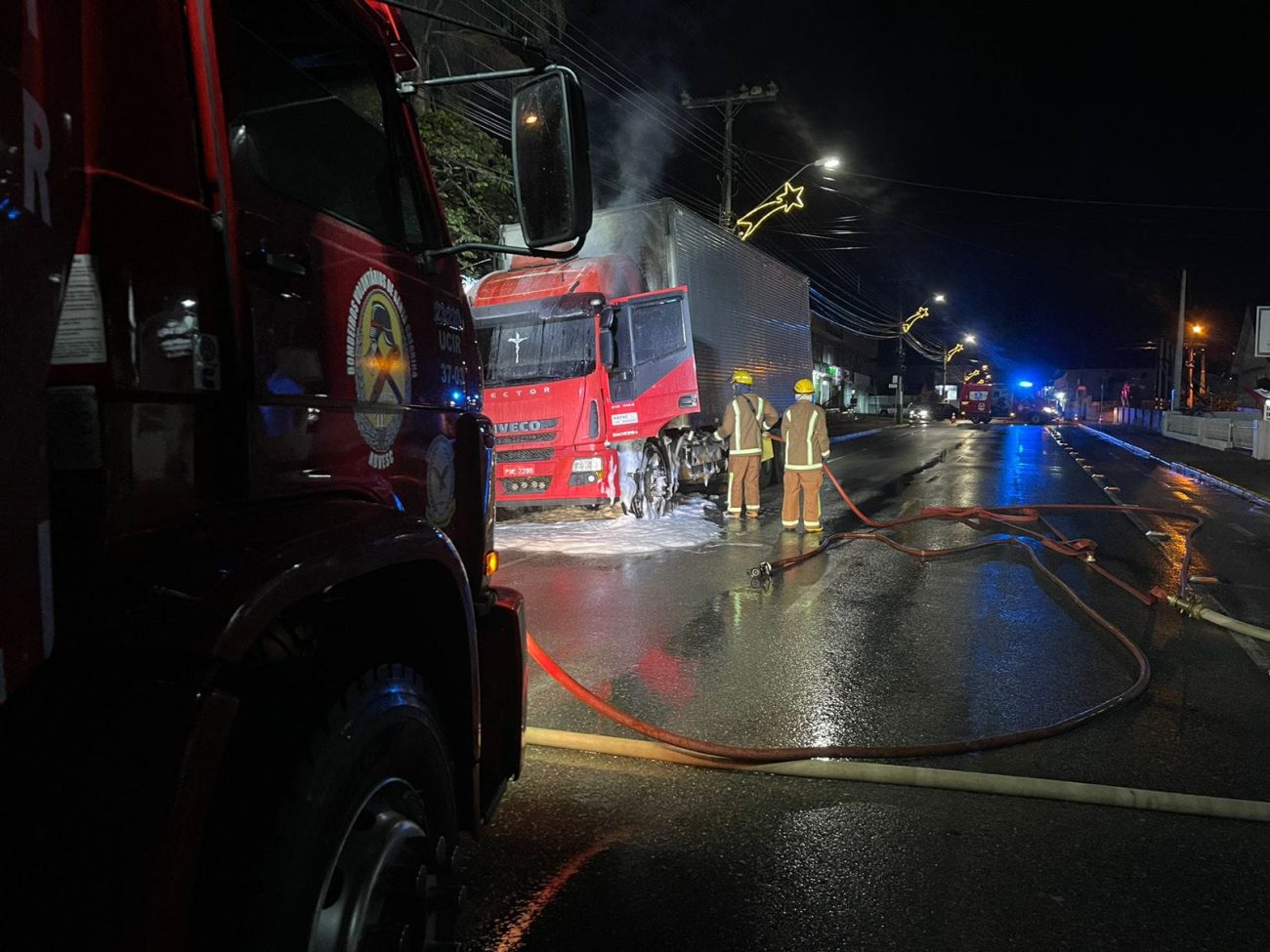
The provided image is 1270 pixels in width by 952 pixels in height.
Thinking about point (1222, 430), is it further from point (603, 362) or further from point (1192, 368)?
point (603, 362)

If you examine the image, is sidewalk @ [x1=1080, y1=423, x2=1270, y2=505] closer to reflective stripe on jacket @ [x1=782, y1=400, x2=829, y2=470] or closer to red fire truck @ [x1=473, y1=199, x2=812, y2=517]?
reflective stripe on jacket @ [x1=782, y1=400, x2=829, y2=470]

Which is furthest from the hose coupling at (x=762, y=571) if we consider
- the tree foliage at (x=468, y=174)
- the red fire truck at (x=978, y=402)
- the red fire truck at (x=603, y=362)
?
the red fire truck at (x=978, y=402)

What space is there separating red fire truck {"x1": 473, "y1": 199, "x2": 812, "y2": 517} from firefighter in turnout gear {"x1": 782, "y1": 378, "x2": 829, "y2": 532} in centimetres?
187

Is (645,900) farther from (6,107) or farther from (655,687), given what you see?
(6,107)

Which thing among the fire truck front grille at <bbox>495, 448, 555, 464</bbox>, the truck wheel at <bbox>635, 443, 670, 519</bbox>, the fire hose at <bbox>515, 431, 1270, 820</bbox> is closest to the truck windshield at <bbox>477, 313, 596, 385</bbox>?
the fire truck front grille at <bbox>495, 448, 555, 464</bbox>

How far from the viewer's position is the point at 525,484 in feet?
34.8

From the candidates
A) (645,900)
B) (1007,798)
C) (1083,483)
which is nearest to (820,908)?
(645,900)

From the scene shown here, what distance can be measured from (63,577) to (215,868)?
541 mm

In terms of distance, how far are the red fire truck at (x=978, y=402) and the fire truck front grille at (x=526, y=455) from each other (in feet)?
151

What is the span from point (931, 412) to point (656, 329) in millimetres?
50796

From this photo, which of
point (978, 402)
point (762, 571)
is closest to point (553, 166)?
point (762, 571)

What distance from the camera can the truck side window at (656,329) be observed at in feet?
35.7

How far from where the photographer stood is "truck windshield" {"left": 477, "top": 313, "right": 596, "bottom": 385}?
10.6 metres

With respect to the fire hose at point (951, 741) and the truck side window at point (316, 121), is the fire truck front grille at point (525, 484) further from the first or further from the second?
the truck side window at point (316, 121)
